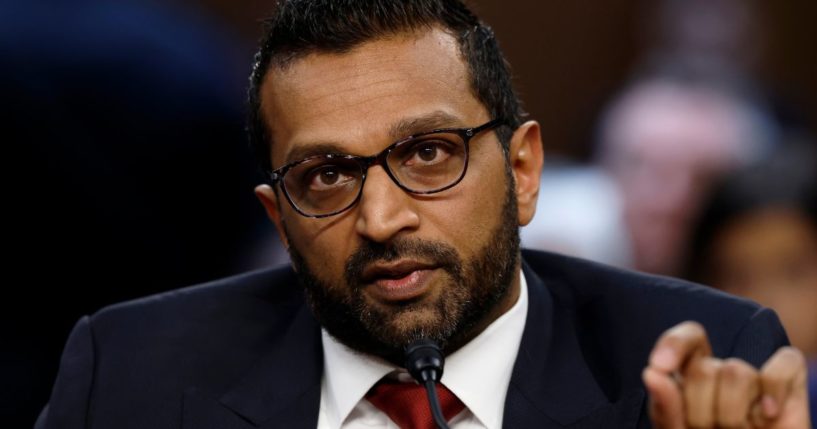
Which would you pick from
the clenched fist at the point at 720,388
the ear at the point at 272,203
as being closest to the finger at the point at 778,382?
the clenched fist at the point at 720,388

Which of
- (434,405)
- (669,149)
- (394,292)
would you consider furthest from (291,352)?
(669,149)

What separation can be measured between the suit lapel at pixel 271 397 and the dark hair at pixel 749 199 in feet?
4.48

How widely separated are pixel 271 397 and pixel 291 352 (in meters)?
0.13

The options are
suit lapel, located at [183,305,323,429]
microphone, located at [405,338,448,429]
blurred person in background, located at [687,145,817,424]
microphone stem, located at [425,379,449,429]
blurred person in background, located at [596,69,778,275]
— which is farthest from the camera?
blurred person in background, located at [596,69,778,275]

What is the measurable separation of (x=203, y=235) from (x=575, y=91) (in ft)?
9.93

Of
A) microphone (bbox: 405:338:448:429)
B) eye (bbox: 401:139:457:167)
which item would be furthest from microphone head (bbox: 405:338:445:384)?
eye (bbox: 401:139:457:167)

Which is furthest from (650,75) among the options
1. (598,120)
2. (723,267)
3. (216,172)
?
(216,172)

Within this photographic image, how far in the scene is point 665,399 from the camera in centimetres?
182

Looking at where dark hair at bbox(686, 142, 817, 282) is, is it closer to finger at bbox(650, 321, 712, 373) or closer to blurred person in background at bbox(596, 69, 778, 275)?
blurred person in background at bbox(596, 69, 778, 275)

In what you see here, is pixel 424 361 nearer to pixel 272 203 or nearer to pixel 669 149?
pixel 272 203

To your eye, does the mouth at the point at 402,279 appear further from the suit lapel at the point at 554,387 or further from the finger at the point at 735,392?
the finger at the point at 735,392

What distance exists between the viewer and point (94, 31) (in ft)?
10.4

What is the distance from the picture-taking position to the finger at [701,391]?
1.81 metres

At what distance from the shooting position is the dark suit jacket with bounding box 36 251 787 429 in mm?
2428
